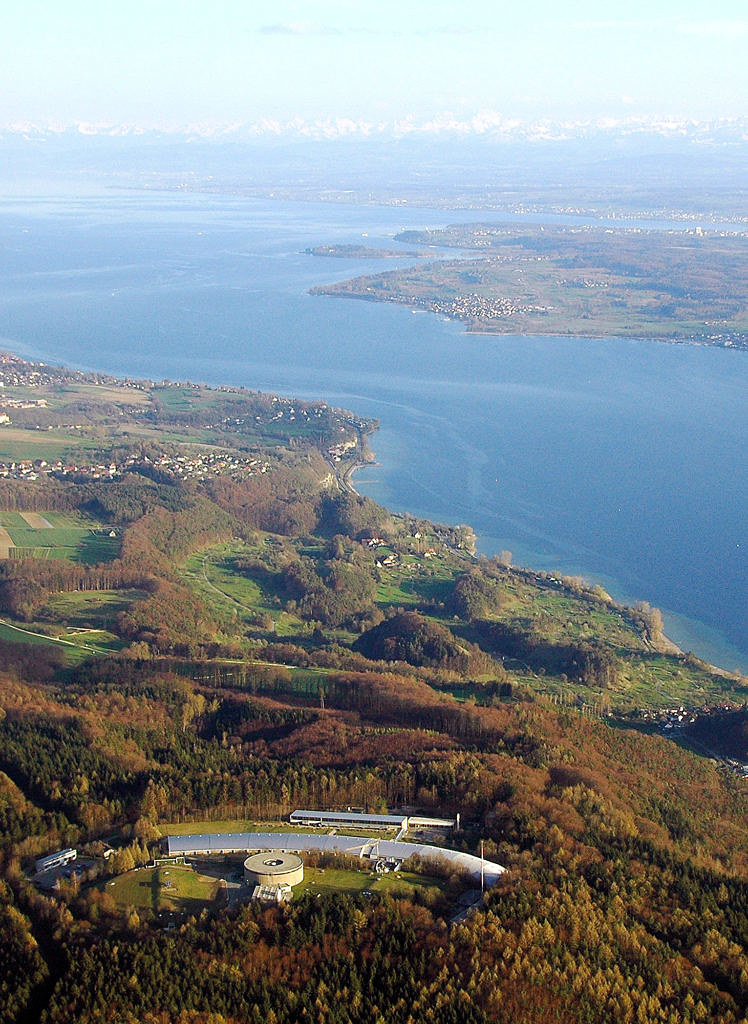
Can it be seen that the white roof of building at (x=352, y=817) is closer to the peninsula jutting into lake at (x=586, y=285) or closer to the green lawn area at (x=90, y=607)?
the green lawn area at (x=90, y=607)

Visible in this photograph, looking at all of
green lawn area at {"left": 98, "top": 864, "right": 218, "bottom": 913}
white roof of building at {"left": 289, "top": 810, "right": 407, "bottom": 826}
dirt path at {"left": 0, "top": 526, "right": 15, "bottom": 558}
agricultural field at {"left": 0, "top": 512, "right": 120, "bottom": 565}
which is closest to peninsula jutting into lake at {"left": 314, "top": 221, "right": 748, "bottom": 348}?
agricultural field at {"left": 0, "top": 512, "right": 120, "bottom": 565}

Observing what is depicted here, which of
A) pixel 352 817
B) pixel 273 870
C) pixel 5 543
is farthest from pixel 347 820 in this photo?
pixel 5 543

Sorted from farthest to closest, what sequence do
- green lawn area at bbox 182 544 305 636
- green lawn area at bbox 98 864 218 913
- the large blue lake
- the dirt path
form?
1. the large blue lake
2. the dirt path
3. green lawn area at bbox 182 544 305 636
4. green lawn area at bbox 98 864 218 913

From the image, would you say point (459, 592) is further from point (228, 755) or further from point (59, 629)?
point (228, 755)

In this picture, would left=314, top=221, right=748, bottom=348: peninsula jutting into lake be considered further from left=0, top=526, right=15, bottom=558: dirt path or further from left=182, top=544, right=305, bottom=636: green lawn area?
left=0, top=526, right=15, bottom=558: dirt path

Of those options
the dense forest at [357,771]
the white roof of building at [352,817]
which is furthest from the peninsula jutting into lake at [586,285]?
the white roof of building at [352,817]

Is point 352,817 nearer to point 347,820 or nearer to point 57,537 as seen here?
point 347,820
